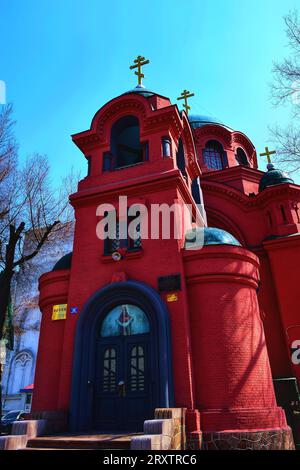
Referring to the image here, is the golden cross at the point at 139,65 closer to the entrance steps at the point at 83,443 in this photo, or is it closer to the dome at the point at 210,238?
the dome at the point at 210,238

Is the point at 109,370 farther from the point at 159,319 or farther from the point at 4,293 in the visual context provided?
the point at 4,293

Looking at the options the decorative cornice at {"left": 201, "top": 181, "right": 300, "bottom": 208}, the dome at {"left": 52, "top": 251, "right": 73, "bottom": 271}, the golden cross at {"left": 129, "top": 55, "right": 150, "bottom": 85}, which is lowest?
the dome at {"left": 52, "top": 251, "right": 73, "bottom": 271}

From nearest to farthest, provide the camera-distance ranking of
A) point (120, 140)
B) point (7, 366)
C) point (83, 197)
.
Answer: point (83, 197)
point (120, 140)
point (7, 366)

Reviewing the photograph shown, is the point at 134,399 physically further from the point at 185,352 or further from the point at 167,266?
the point at 167,266

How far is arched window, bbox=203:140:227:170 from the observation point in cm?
1938

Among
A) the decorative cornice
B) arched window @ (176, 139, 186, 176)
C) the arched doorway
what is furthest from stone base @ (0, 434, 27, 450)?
the decorative cornice

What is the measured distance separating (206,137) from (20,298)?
1462 centimetres

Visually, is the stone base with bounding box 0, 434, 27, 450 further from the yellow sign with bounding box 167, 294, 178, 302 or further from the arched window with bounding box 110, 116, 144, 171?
the arched window with bounding box 110, 116, 144, 171

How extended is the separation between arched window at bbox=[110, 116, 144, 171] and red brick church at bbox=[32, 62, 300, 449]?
0.23 feet

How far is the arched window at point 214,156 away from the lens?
19.4 meters

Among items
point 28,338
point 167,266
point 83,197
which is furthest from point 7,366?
point 167,266

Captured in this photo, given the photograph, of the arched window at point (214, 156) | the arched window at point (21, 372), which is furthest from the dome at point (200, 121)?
the arched window at point (21, 372)

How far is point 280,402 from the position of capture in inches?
393

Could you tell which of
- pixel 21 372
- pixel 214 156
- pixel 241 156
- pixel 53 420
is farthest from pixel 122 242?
pixel 21 372
